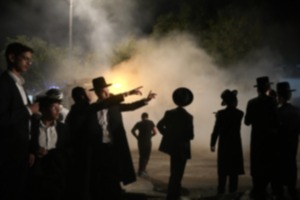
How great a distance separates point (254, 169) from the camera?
6.33m

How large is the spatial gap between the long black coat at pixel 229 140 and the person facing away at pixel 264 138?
858 mm

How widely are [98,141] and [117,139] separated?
0.24 m

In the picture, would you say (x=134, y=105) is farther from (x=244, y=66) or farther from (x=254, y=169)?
(x=244, y=66)

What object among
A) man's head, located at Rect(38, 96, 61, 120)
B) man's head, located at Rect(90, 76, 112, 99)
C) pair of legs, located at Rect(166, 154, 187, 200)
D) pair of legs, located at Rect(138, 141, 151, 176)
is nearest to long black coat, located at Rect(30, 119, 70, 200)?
man's head, located at Rect(38, 96, 61, 120)

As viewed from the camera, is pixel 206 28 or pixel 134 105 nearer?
pixel 134 105

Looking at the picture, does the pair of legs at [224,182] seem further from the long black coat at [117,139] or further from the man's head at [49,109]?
the man's head at [49,109]

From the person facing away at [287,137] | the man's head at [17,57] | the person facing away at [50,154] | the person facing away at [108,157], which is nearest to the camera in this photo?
the man's head at [17,57]

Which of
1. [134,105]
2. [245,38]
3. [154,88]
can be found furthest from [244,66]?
[134,105]

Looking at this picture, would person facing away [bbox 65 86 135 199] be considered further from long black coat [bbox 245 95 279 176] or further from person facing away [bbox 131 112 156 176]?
person facing away [bbox 131 112 156 176]

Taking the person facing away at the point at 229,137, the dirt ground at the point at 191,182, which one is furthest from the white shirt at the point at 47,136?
the person facing away at the point at 229,137

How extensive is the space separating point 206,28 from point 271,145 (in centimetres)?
2076

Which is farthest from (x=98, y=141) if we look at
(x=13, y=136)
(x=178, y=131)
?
(x=178, y=131)

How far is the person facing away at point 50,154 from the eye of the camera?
458 centimetres

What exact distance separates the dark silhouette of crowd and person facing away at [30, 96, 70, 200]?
0.01 metres
